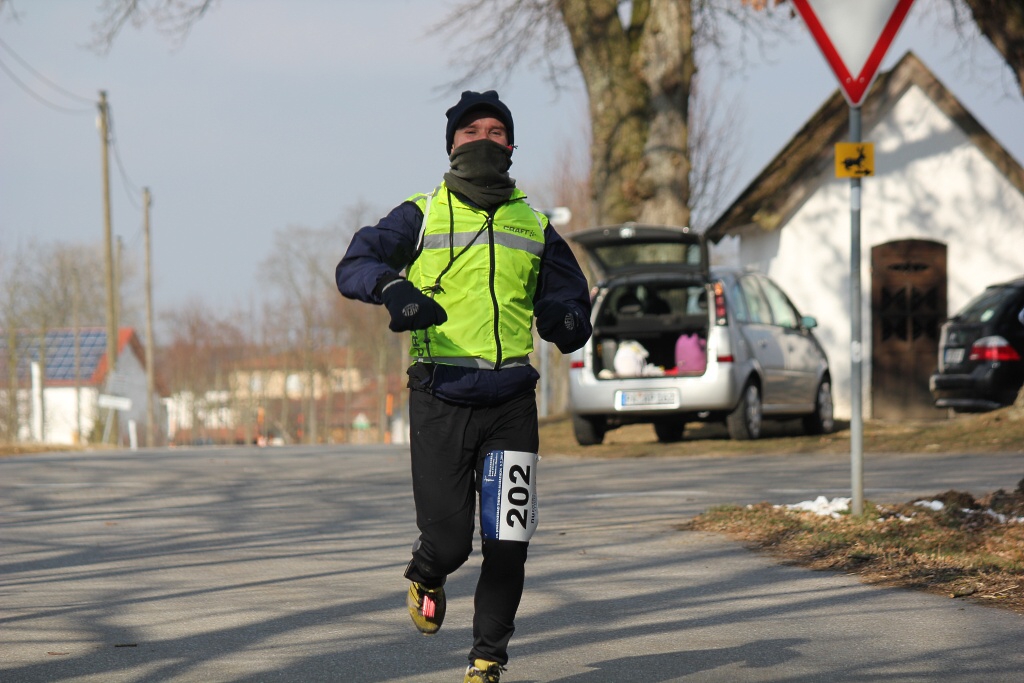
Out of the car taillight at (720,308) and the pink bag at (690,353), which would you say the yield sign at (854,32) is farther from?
the pink bag at (690,353)

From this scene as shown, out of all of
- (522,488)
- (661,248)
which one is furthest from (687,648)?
(661,248)

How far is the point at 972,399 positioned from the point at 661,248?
3811 millimetres

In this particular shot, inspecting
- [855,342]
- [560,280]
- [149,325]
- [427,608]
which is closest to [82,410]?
[149,325]

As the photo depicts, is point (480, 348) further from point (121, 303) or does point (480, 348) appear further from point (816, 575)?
point (121, 303)

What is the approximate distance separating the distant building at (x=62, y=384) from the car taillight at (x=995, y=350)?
37.9m

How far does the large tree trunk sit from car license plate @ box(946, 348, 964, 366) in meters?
5.01

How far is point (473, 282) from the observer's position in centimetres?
440

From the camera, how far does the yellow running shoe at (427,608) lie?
458 cm

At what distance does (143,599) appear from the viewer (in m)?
6.13

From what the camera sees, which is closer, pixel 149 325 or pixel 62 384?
pixel 149 325

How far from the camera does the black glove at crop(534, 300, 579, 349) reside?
14.6 feet

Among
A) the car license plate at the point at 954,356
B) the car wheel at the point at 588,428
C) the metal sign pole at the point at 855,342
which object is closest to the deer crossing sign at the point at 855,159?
the metal sign pole at the point at 855,342

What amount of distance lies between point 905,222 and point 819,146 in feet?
5.62

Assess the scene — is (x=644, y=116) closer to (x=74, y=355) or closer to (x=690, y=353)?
(x=690, y=353)
